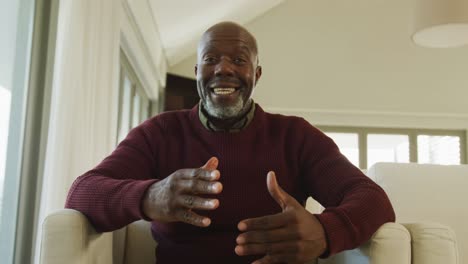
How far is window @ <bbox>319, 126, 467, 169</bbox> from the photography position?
20.7ft

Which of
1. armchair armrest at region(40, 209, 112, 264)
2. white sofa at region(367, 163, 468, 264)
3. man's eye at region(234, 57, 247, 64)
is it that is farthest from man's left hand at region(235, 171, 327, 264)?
white sofa at region(367, 163, 468, 264)

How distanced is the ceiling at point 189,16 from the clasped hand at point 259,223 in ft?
10.4

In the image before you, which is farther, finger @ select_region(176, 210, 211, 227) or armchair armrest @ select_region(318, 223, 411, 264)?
A: armchair armrest @ select_region(318, 223, 411, 264)

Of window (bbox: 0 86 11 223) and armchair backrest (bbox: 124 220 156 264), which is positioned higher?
window (bbox: 0 86 11 223)

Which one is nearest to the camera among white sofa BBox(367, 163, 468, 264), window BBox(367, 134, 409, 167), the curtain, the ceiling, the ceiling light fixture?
white sofa BBox(367, 163, 468, 264)

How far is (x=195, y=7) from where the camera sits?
177 inches

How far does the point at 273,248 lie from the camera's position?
1031mm

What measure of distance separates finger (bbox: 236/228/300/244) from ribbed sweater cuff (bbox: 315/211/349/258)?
9 centimetres

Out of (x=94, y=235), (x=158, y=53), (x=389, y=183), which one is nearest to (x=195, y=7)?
(x=158, y=53)

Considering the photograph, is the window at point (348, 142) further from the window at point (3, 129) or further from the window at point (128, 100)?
the window at point (3, 129)

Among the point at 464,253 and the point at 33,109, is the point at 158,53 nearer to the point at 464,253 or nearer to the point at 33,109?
the point at 33,109

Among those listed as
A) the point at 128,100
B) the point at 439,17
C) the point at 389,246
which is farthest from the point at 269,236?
the point at 128,100

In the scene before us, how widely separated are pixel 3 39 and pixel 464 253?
1937mm

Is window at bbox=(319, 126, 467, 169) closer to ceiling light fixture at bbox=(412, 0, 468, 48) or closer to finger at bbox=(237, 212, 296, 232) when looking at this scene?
ceiling light fixture at bbox=(412, 0, 468, 48)
